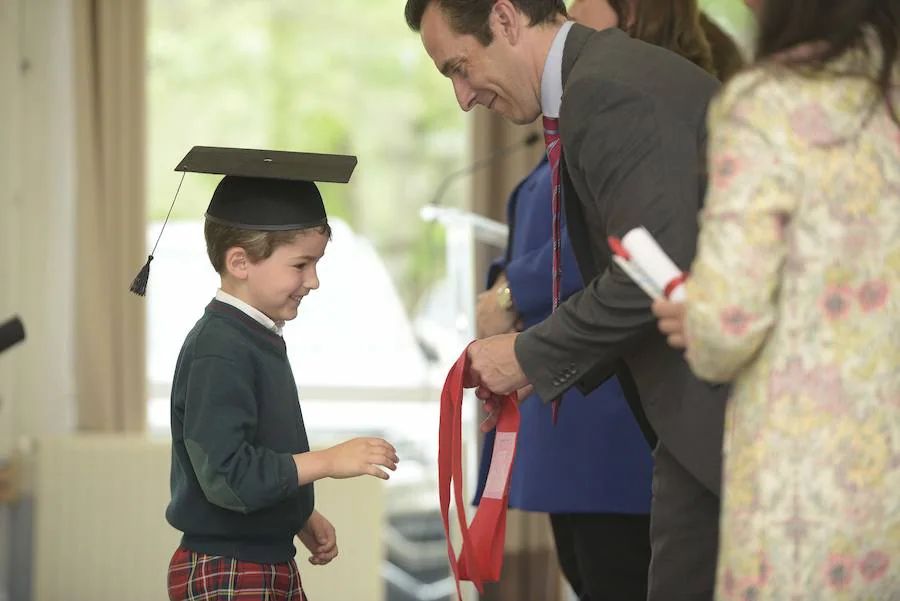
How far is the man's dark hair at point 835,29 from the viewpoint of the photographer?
139 centimetres

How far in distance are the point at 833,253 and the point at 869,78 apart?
0.72 feet

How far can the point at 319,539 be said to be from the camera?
224cm

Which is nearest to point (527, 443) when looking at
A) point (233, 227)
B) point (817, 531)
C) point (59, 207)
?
point (233, 227)

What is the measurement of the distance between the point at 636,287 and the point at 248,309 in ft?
2.26

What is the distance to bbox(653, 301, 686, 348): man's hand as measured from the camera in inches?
56.9

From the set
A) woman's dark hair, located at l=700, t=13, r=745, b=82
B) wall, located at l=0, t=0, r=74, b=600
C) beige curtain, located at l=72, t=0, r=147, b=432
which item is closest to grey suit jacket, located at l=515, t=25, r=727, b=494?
woman's dark hair, located at l=700, t=13, r=745, b=82

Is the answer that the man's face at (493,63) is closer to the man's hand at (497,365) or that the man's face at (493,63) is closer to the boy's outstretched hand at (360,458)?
the man's hand at (497,365)

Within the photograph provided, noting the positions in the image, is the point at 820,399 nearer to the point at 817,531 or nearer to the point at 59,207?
the point at 817,531

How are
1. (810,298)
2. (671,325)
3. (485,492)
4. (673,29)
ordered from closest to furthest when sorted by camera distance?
(810,298) → (671,325) → (485,492) → (673,29)

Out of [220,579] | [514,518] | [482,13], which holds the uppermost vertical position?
[482,13]

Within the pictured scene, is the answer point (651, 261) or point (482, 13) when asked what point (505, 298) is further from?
point (651, 261)

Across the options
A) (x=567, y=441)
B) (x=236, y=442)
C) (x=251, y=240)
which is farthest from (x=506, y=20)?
(x=567, y=441)

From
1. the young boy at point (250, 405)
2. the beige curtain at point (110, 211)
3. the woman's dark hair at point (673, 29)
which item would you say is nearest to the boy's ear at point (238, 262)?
the young boy at point (250, 405)

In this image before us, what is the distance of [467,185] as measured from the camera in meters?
4.26
